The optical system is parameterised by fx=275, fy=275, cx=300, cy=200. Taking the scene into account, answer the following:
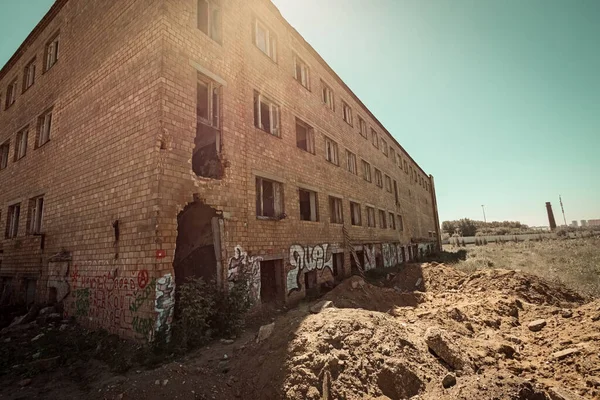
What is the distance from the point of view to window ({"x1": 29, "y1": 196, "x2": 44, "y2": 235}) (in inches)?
359

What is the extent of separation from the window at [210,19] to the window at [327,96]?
6775 millimetres

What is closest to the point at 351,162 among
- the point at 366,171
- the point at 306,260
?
the point at 366,171

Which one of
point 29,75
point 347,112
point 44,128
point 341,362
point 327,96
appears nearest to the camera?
point 341,362

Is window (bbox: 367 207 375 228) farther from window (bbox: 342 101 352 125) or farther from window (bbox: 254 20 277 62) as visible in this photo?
window (bbox: 254 20 277 62)

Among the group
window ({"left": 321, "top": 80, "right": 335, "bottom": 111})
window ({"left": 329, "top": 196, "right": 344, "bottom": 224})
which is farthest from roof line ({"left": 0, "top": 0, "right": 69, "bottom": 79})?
window ({"left": 329, "top": 196, "right": 344, "bottom": 224})

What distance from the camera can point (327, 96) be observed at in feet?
46.7

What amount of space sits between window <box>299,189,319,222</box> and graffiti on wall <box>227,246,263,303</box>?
13.0ft

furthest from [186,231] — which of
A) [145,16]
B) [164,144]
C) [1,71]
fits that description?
[1,71]

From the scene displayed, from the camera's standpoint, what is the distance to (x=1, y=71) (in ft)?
42.4

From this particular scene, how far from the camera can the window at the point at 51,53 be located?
984cm

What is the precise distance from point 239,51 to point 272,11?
11.0ft

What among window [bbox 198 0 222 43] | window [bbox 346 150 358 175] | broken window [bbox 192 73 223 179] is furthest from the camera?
window [bbox 346 150 358 175]

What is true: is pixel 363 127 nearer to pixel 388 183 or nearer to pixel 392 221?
pixel 388 183

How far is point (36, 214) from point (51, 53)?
19.4 feet
